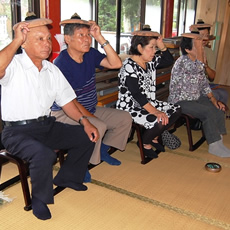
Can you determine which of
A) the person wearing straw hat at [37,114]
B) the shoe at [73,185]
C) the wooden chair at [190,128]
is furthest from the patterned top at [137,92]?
the shoe at [73,185]

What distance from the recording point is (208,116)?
3.22 meters

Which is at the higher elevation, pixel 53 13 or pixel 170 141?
pixel 53 13

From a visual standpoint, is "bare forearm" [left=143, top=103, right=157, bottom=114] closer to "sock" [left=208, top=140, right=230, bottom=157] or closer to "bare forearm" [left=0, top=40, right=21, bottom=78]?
"sock" [left=208, top=140, right=230, bottom=157]

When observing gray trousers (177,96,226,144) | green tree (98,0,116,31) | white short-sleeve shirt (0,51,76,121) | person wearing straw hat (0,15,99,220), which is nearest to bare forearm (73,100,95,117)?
person wearing straw hat (0,15,99,220)

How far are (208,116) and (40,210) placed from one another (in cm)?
188

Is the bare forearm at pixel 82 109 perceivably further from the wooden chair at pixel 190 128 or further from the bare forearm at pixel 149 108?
the wooden chair at pixel 190 128

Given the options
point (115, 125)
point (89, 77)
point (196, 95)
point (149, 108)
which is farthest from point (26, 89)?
point (196, 95)

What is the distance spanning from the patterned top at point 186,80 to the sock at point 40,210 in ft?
6.11

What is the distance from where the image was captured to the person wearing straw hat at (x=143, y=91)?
9.50 feet

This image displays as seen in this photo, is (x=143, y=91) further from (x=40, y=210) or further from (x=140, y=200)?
(x=40, y=210)

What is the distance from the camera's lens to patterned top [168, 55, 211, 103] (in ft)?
11.0

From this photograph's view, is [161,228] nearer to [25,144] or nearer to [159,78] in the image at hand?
[25,144]

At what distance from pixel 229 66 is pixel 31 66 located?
16.0ft

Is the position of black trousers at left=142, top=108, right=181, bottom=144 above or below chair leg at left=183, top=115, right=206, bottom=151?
above
